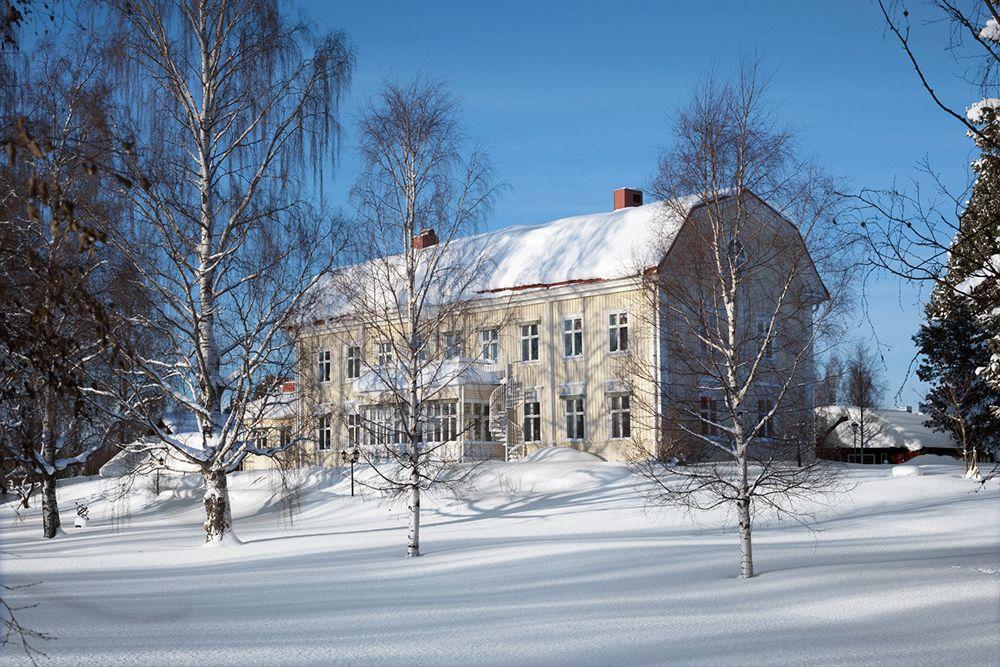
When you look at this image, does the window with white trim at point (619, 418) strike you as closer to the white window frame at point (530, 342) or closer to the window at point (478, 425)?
the white window frame at point (530, 342)

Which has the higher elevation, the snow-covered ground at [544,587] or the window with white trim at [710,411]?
the window with white trim at [710,411]

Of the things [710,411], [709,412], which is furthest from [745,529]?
[709,412]

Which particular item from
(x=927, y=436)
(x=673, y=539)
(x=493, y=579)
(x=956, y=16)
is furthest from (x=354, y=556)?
(x=927, y=436)

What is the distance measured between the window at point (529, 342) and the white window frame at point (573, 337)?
124 cm

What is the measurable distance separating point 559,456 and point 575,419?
2542 mm

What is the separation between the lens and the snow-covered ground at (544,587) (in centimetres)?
1159

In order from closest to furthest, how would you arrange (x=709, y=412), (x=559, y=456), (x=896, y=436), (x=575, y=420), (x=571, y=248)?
(x=709, y=412) < (x=559, y=456) < (x=575, y=420) < (x=571, y=248) < (x=896, y=436)

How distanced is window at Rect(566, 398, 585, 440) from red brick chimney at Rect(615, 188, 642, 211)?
8.88 metres

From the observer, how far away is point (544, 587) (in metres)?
15.6

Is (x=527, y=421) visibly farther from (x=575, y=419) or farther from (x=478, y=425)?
(x=575, y=419)

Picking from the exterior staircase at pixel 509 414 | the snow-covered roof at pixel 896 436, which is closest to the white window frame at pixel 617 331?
the exterior staircase at pixel 509 414

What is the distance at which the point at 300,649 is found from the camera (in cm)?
1150

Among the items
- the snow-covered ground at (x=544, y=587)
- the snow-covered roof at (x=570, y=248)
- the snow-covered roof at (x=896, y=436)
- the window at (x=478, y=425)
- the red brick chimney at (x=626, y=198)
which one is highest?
the red brick chimney at (x=626, y=198)

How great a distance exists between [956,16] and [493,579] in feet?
37.2
